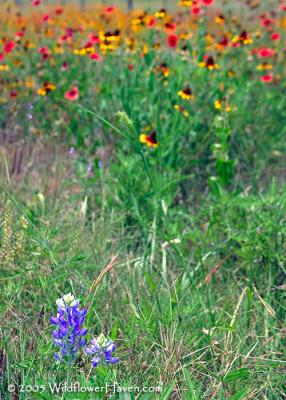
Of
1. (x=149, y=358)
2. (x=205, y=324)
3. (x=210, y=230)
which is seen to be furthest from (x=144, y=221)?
(x=149, y=358)

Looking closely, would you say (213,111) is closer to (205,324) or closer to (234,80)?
(234,80)

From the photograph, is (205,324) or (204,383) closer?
(204,383)

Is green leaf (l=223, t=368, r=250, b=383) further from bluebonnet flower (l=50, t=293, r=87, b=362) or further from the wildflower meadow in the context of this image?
bluebonnet flower (l=50, t=293, r=87, b=362)

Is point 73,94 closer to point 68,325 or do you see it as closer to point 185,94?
point 185,94

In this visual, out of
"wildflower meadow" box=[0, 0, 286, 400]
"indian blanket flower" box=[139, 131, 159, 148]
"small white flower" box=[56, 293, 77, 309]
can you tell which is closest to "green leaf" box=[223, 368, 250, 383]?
"wildflower meadow" box=[0, 0, 286, 400]

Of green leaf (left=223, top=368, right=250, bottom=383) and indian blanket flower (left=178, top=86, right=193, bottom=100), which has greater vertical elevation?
indian blanket flower (left=178, top=86, right=193, bottom=100)


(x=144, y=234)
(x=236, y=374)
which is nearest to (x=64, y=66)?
(x=144, y=234)

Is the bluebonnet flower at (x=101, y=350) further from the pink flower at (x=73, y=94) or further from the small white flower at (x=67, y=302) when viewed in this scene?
the pink flower at (x=73, y=94)

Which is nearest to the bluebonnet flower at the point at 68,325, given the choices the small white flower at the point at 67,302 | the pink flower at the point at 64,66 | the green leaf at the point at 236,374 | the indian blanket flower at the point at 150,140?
the small white flower at the point at 67,302

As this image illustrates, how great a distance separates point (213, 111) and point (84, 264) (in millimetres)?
1791

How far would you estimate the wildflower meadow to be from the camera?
1946 mm

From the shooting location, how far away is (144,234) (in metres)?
3.13

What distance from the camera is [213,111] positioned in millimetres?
4023

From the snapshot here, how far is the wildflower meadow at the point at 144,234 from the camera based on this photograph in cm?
195
